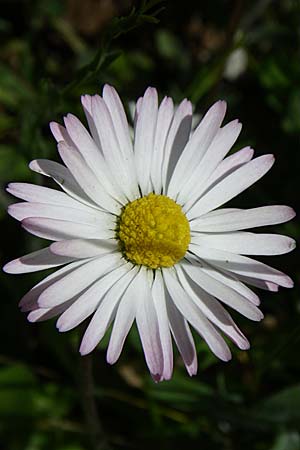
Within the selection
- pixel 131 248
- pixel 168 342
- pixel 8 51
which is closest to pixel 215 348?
pixel 168 342

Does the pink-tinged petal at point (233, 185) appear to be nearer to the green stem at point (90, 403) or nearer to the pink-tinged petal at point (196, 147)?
the pink-tinged petal at point (196, 147)

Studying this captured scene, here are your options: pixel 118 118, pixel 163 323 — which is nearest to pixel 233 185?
pixel 118 118

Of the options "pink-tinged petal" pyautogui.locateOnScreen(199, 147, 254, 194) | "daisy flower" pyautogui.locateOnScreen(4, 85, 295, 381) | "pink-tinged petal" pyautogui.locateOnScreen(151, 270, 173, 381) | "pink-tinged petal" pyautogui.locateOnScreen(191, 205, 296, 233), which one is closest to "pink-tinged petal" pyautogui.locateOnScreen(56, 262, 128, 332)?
"daisy flower" pyautogui.locateOnScreen(4, 85, 295, 381)

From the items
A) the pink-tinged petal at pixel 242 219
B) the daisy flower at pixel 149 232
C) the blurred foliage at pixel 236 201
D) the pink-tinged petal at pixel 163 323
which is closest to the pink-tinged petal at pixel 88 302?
the daisy flower at pixel 149 232

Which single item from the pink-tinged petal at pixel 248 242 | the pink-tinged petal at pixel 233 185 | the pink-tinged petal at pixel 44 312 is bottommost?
the pink-tinged petal at pixel 248 242

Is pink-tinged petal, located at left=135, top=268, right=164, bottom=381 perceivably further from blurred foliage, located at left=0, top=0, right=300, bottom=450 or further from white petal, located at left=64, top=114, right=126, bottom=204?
blurred foliage, located at left=0, top=0, right=300, bottom=450

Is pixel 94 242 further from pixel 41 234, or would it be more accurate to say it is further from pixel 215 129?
pixel 215 129
